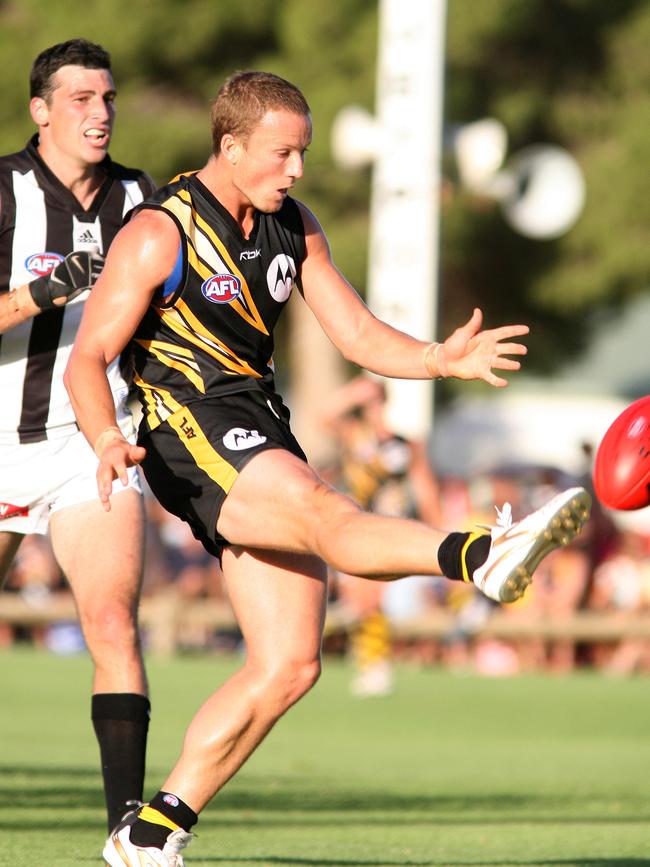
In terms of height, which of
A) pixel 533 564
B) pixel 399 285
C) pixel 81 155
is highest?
pixel 399 285

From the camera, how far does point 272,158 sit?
16.5 ft

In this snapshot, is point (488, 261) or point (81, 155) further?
point (488, 261)

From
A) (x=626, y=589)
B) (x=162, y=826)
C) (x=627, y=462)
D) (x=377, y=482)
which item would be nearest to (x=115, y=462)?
(x=162, y=826)

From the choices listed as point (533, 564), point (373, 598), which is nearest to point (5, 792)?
point (533, 564)

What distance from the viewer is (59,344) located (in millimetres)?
6035

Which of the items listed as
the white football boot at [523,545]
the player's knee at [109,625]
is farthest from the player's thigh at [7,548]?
the white football boot at [523,545]

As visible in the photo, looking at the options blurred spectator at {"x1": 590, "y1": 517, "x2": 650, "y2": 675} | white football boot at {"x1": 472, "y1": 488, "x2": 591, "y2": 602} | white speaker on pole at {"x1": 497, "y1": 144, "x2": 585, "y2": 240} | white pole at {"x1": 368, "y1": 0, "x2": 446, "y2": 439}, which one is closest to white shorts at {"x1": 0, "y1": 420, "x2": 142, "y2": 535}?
white football boot at {"x1": 472, "y1": 488, "x2": 591, "y2": 602}

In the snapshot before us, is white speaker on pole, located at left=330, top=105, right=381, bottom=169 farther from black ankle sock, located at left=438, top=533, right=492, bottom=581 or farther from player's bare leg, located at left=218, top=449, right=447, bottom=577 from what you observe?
black ankle sock, located at left=438, top=533, right=492, bottom=581

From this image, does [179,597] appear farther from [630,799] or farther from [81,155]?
[81,155]

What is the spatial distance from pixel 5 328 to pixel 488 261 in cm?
1865

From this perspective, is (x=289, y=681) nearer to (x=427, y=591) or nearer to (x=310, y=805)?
(x=310, y=805)

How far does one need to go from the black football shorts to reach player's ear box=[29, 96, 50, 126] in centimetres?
144

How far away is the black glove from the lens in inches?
215

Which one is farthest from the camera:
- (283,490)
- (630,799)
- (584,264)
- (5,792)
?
(584,264)
